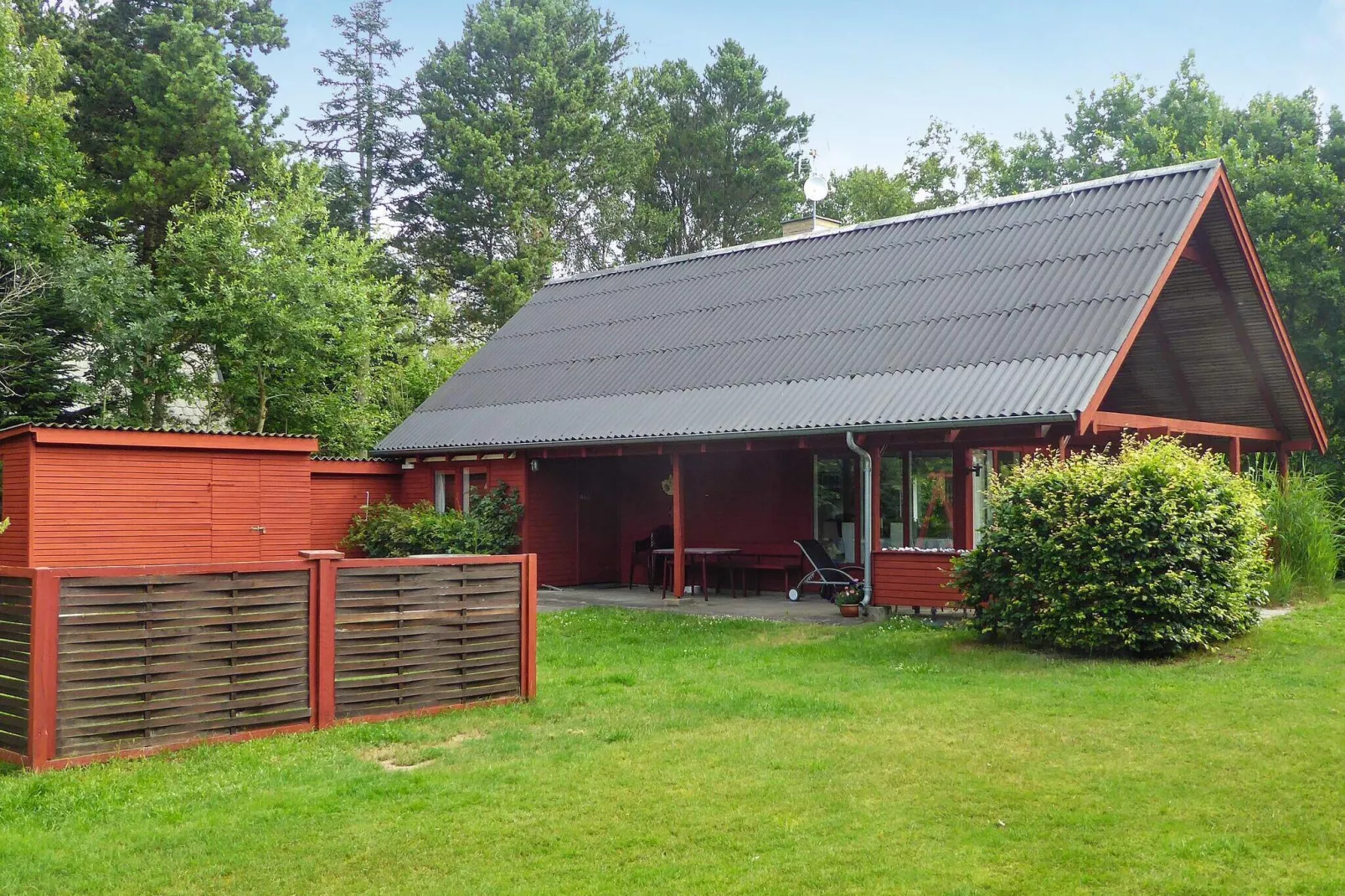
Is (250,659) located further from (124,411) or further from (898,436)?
(124,411)

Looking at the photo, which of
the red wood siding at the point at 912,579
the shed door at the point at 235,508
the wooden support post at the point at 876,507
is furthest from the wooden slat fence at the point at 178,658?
the shed door at the point at 235,508

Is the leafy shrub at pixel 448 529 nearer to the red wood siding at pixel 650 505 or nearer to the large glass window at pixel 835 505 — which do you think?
the red wood siding at pixel 650 505

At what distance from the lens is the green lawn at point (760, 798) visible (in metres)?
5.04

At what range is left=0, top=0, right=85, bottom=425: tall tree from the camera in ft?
69.6

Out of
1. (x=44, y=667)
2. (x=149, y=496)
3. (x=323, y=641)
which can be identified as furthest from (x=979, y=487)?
(x=44, y=667)

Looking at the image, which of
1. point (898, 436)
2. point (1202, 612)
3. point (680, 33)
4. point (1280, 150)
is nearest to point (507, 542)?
point (898, 436)

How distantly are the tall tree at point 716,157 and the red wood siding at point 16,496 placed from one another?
2805cm

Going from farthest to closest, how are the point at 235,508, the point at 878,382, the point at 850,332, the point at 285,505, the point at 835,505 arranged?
1. the point at 285,505
2. the point at 835,505
3. the point at 235,508
4. the point at 850,332
5. the point at 878,382

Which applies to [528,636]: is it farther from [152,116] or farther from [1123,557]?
[152,116]

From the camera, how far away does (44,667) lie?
21.8 ft

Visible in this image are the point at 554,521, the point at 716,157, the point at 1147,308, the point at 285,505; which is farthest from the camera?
the point at 716,157

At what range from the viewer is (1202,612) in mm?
10531

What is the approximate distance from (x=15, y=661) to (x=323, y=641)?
5.99ft

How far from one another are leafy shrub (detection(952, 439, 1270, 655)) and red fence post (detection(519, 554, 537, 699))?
4.68 meters
